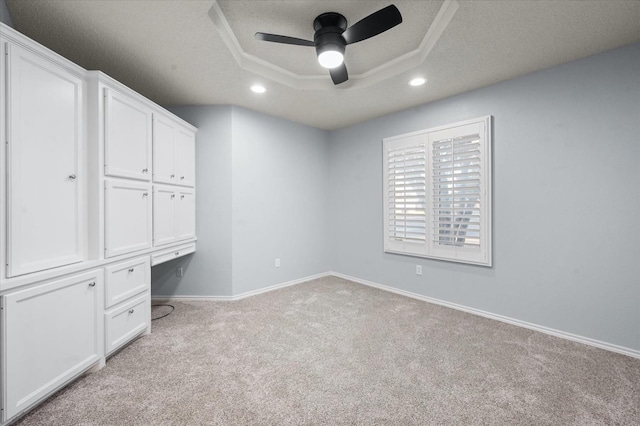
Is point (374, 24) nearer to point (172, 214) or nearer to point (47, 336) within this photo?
point (172, 214)

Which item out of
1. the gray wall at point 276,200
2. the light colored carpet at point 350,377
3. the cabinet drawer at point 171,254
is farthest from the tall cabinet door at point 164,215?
the light colored carpet at point 350,377

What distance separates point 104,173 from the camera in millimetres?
2018

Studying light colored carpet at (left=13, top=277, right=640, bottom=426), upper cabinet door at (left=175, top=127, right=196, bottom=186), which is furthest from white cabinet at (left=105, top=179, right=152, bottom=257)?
light colored carpet at (left=13, top=277, right=640, bottom=426)

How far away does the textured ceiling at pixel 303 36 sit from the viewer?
1800 mm

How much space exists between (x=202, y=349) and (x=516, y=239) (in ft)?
10.4

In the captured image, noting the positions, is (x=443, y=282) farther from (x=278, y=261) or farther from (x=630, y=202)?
(x=278, y=261)

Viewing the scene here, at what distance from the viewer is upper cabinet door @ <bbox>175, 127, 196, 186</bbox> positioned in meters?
3.01

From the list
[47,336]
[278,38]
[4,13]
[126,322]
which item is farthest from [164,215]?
[278,38]

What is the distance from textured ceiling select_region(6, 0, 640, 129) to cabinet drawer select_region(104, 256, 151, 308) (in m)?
1.81

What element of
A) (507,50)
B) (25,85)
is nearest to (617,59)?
(507,50)

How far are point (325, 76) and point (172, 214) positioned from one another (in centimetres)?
227

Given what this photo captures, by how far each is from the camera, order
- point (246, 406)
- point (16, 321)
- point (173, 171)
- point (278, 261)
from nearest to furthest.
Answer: point (16, 321) < point (246, 406) < point (173, 171) < point (278, 261)

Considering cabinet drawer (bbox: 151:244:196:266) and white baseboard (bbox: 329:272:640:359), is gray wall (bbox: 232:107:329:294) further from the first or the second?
white baseboard (bbox: 329:272:640:359)

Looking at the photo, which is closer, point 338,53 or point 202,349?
point 338,53
